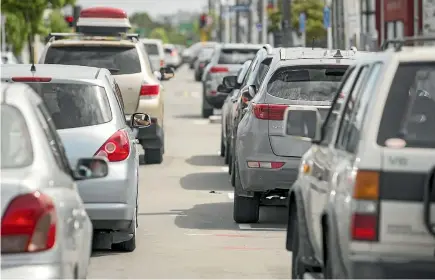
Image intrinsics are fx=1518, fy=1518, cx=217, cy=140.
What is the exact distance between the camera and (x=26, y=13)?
201 feet

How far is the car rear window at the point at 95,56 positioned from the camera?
20.8m

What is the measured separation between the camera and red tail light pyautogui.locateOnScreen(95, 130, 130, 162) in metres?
12.5

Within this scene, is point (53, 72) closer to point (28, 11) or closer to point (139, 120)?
point (139, 120)

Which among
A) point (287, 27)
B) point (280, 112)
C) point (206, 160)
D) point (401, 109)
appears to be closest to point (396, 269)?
point (401, 109)

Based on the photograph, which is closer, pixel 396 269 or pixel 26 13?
pixel 396 269

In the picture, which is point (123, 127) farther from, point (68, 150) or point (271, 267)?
point (271, 267)

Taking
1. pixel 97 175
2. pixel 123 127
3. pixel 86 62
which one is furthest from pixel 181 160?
pixel 97 175

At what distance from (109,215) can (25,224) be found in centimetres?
493

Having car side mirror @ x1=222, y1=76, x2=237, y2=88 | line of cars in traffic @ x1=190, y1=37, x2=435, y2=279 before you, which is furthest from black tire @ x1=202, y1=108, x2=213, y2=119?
line of cars in traffic @ x1=190, y1=37, x2=435, y2=279

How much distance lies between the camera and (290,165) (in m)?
14.6

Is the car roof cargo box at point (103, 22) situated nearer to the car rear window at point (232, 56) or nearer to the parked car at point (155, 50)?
the car rear window at point (232, 56)

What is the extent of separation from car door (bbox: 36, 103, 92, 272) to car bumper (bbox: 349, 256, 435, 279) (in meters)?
1.49

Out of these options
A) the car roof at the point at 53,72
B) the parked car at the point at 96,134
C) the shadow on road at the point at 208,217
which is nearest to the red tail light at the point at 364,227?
the parked car at the point at 96,134

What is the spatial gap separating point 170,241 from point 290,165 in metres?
1.47
